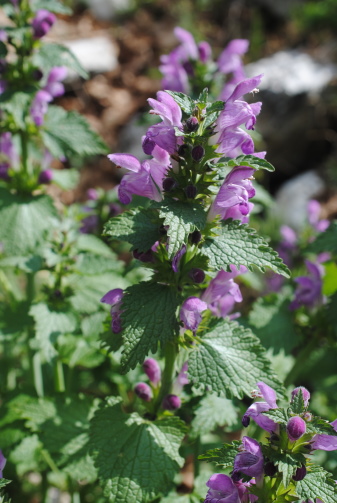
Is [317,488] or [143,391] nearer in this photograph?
[317,488]

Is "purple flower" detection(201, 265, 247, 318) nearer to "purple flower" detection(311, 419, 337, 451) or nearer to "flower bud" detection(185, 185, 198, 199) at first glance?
"flower bud" detection(185, 185, 198, 199)

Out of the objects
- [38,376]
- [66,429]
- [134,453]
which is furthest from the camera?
[38,376]

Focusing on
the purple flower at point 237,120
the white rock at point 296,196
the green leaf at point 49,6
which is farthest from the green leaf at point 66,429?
the white rock at point 296,196

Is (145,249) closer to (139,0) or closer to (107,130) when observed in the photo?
(107,130)

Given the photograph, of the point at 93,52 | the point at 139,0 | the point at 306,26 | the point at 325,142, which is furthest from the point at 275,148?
the point at 139,0

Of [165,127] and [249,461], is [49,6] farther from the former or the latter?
[249,461]

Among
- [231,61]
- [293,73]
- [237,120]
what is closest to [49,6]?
[231,61]
